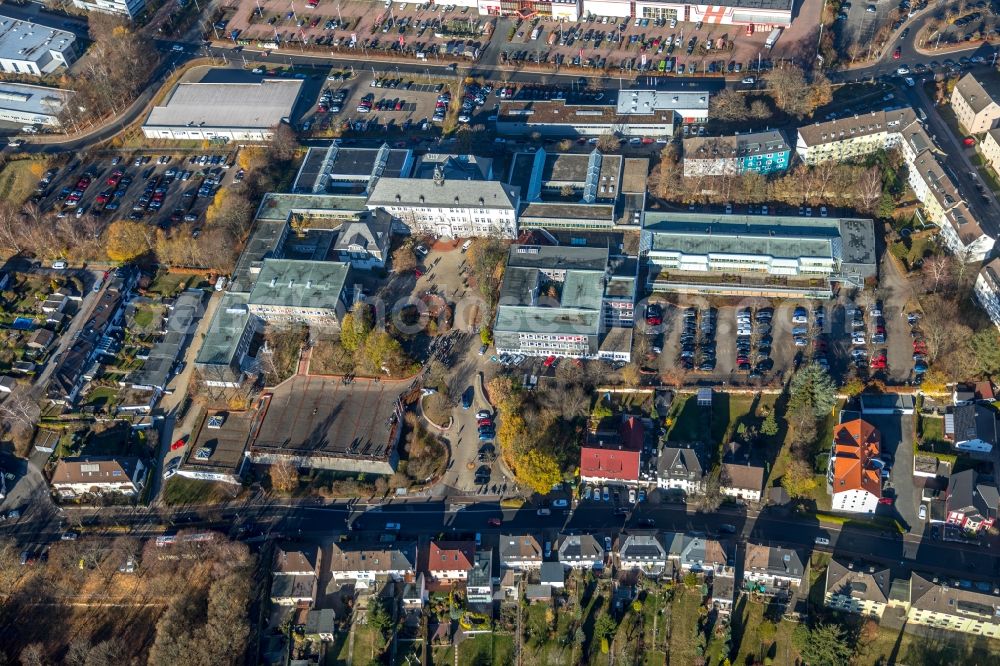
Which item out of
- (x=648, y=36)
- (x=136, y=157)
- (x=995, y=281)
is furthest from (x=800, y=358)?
(x=136, y=157)

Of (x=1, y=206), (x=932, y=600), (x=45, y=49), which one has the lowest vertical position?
(x=932, y=600)

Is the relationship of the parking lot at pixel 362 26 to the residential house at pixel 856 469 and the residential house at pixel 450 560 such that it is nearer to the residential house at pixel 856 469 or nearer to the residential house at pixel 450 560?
the residential house at pixel 450 560

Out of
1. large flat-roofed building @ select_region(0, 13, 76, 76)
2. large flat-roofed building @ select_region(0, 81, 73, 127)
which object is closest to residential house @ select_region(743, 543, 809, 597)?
large flat-roofed building @ select_region(0, 81, 73, 127)

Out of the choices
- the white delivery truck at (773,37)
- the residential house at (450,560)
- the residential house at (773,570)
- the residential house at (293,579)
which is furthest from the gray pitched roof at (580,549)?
the white delivery truck at (773,37)

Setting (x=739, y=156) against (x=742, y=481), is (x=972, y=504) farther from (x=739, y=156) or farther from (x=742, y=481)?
(x=739, y=156)

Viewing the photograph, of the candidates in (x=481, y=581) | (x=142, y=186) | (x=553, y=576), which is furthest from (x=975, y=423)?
(x=142, y=186)

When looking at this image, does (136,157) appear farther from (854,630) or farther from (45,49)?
(854,630)

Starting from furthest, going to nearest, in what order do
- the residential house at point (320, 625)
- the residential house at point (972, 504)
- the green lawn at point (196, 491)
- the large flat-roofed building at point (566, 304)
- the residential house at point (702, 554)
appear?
the large flat-roofed building at point (566, 304), the green lawn at point (196, 491), the residential house at point (320, 625), the residential house at point (702, 554), the residential house at point (972, 504)
